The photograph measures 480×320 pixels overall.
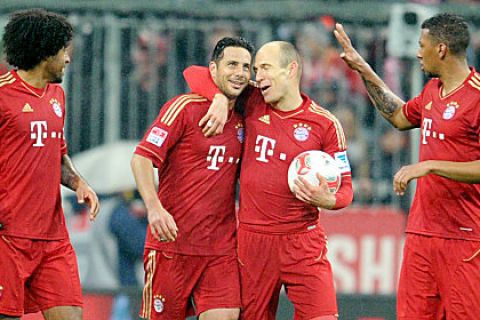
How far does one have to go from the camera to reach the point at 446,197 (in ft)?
28.5

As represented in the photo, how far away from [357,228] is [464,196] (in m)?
3.63

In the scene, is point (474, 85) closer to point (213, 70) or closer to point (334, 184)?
point (334, 184)

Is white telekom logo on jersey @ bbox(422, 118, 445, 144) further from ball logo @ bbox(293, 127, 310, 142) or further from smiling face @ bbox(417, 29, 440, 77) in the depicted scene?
ball logo @ bbox(293, 127, 310, 142)

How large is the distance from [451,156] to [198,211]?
1.73 metres

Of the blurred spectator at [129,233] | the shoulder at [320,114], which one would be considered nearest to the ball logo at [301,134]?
the shoulder at [320,114]

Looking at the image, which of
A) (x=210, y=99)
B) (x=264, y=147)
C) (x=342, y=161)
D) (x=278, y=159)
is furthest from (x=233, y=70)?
(x=342, y=161)

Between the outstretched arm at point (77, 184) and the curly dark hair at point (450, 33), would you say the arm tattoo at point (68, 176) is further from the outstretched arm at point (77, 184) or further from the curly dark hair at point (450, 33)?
the curly dark hair at point (450, 33)

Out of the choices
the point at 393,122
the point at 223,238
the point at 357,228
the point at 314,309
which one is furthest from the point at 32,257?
the point at 357,228

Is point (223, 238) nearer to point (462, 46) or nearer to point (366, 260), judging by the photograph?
point (462, 46)

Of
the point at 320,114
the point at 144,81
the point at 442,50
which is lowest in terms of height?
the point at 320,114

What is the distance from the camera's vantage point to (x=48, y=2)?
39.7 feet

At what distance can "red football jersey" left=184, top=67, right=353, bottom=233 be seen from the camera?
8.70 metres

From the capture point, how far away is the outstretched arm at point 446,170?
8.31 m

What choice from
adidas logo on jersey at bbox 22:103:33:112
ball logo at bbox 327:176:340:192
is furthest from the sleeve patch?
adidas logo on jersey at bbox 22:103:33:112
